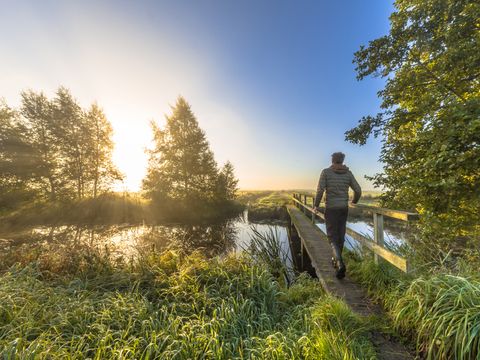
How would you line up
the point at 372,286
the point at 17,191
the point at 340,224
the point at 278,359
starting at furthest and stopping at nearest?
the point at 17,191 < the point at 340,224 < the point at 372,286 < the point at 278,359

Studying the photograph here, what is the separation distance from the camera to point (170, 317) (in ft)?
9.71

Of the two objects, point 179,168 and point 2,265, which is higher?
point 179,168

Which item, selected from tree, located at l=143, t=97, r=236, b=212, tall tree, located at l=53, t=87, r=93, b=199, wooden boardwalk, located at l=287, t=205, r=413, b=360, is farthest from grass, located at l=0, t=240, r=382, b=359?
tall tree, located at l=53, t=87, r=93, b=199

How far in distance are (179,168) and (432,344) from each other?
19.6 meters

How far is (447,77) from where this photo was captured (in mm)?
5926

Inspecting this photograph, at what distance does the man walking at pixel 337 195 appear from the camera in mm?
4016

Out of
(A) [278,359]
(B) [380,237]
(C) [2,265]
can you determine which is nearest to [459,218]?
(B) [380,237]

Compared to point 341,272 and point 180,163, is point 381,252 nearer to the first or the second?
point 341,272

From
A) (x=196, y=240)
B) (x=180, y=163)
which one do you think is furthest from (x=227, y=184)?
(x=196, y=240)

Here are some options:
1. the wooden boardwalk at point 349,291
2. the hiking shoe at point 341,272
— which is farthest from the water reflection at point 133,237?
the hiking shoe at point 341,272

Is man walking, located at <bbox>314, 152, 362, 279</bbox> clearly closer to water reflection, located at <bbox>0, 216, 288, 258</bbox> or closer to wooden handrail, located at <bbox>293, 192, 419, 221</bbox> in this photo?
wooden handrail, located at <bbox>293, 192, 419, 221</bbox>

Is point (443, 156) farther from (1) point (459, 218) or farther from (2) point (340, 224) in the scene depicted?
(2) point (340, 224)

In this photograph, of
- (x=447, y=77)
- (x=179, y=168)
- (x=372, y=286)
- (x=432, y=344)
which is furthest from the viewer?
(x=179, y=168)

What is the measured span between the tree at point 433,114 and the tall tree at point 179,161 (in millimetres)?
15158
